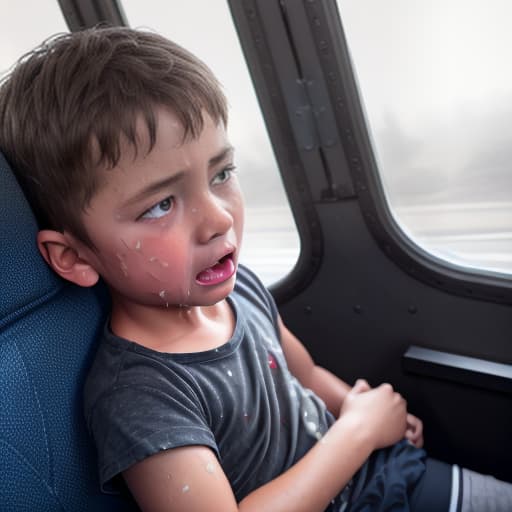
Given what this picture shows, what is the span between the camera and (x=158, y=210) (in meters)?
1.02

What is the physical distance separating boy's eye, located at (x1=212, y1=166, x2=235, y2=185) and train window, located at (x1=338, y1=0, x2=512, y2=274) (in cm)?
64

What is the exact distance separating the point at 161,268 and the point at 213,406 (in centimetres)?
27

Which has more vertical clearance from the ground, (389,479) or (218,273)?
(218,273)

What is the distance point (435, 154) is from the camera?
1.65 m

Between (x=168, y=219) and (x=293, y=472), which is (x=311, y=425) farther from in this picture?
(x=168, y=219)

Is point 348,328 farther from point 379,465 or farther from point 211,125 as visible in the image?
point 211,125

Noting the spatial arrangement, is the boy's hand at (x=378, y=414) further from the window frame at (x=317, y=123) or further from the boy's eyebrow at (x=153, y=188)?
the boy's eyebrow at (x=153, y=188)

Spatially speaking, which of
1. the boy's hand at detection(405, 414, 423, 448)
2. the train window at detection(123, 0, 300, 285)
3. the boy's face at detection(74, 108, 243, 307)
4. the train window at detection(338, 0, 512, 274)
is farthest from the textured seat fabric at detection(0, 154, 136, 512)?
the train window at detection(338, 0, 512, 274)

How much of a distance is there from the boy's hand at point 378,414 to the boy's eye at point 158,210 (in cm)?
63

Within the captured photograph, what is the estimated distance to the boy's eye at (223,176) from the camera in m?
1.10

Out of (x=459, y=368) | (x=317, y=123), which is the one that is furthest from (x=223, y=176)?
(x=459, y=368)

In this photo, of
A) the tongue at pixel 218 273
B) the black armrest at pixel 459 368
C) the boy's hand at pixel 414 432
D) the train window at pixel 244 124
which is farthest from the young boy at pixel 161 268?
the train window at pixel 244 124

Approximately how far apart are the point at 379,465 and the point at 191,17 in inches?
48.9

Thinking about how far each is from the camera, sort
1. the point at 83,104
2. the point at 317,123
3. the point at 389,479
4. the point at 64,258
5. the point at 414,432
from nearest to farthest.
Answer: the point at 83,104, the point at 64,258, the point at 389,479, the point at 414,432, the point at 317,123
